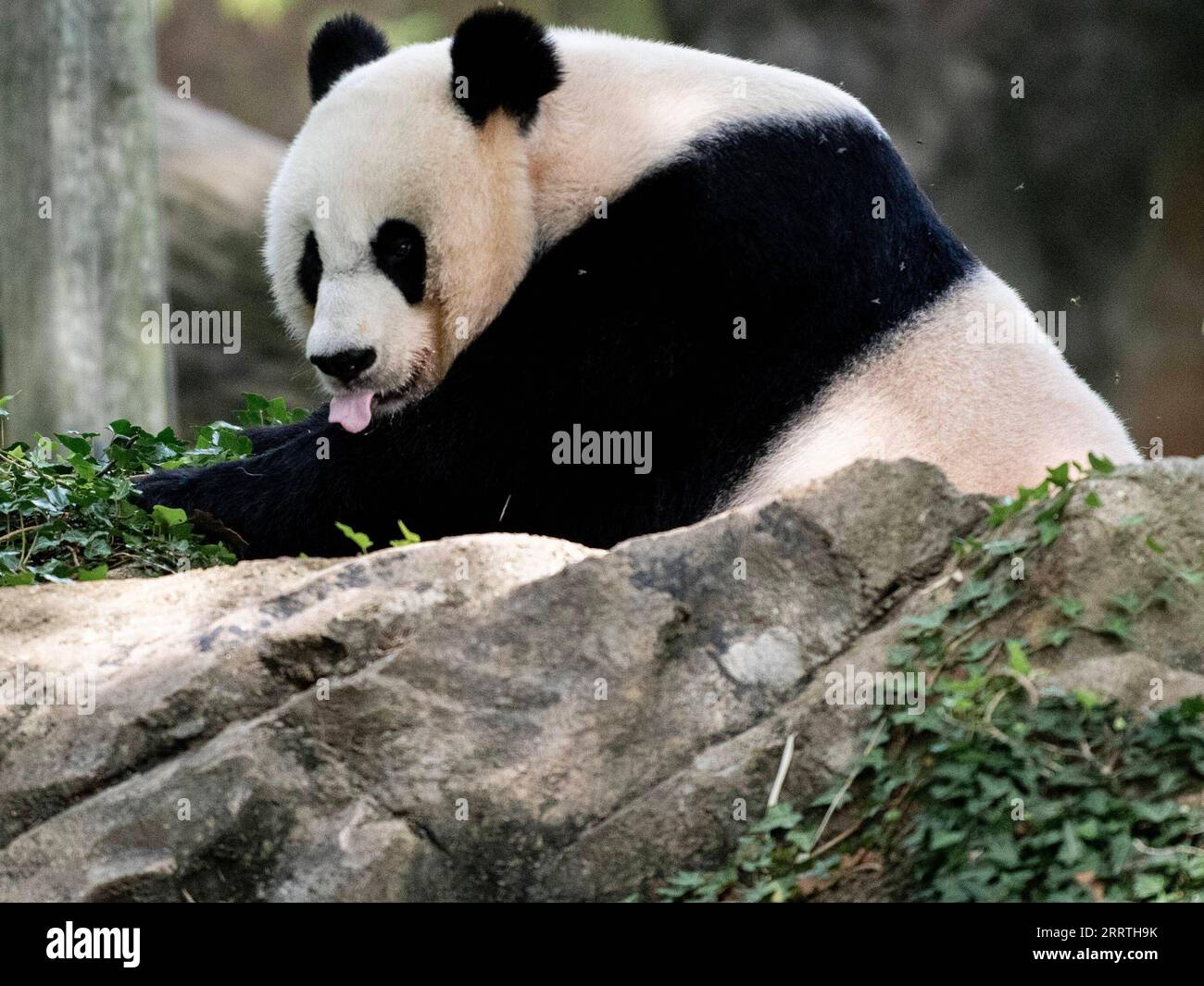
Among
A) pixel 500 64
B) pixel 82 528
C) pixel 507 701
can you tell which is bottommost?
pixel 507 701

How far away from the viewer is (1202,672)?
354 centimetres

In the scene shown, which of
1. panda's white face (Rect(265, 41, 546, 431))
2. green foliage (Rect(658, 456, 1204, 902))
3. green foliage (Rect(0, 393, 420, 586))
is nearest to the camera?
→ green foliage (Rect(658, 456, 1204, 902))

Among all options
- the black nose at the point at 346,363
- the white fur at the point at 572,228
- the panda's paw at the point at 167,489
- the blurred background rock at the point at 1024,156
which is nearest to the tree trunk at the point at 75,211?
the panda's paw at the point at 167,489

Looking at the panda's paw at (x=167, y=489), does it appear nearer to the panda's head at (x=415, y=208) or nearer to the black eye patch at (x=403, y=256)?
the panda's head at (x=415, y=208)

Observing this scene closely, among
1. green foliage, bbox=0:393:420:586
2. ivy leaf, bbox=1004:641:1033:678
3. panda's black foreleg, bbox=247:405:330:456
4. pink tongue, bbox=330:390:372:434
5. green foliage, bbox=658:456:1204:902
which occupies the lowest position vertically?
green foliage, bbox=658:456:1204:902

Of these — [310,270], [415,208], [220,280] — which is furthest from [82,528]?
[220,280]

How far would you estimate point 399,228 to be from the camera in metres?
5.18

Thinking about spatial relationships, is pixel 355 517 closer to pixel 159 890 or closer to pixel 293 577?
pixel 293 577

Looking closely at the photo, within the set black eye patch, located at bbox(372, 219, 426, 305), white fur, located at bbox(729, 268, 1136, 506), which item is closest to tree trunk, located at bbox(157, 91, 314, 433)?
black eye patch, located at bbox(372, 219, 426, 305)

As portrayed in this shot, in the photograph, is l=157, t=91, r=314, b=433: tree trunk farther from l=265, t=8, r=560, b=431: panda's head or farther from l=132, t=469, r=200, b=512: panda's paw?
l=265, t=8, r=560, b=431: panda's head

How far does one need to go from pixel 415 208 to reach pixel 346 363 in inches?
21.8

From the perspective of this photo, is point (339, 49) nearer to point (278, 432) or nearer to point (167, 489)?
point (278, 432)

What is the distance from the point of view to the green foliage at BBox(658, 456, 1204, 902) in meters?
3.15
